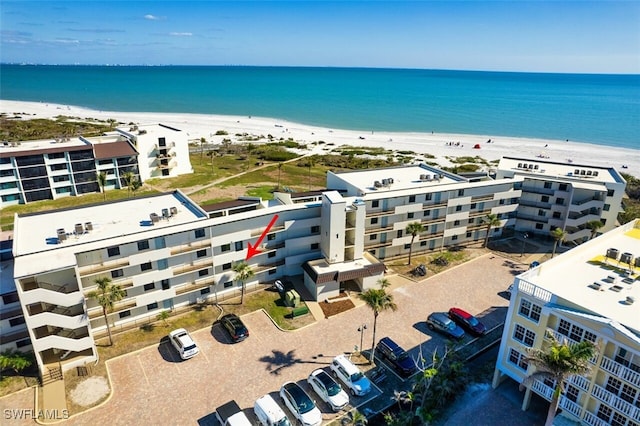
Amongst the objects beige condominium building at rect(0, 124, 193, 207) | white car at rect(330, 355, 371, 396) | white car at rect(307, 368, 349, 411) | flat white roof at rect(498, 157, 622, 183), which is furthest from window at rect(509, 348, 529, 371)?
beige condominium building at rect(0, 124, 193, 207)

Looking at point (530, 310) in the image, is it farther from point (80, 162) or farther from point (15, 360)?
point (80, 162)

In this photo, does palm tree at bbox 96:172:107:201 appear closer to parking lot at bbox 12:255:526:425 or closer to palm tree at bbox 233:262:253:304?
palm tree at bbox 233:262:253:304

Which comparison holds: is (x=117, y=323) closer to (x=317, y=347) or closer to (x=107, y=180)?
Result: (x=317, y=347)

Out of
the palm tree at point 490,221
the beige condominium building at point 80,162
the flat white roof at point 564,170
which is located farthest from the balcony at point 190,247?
the beige condominium building at point 80,162

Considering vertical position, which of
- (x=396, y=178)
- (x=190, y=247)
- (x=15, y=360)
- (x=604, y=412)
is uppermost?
(x=396, y=178)

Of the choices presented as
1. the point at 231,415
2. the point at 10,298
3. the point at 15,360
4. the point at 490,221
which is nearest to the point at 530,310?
the point at 231,415

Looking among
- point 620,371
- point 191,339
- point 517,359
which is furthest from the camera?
point 191,339
